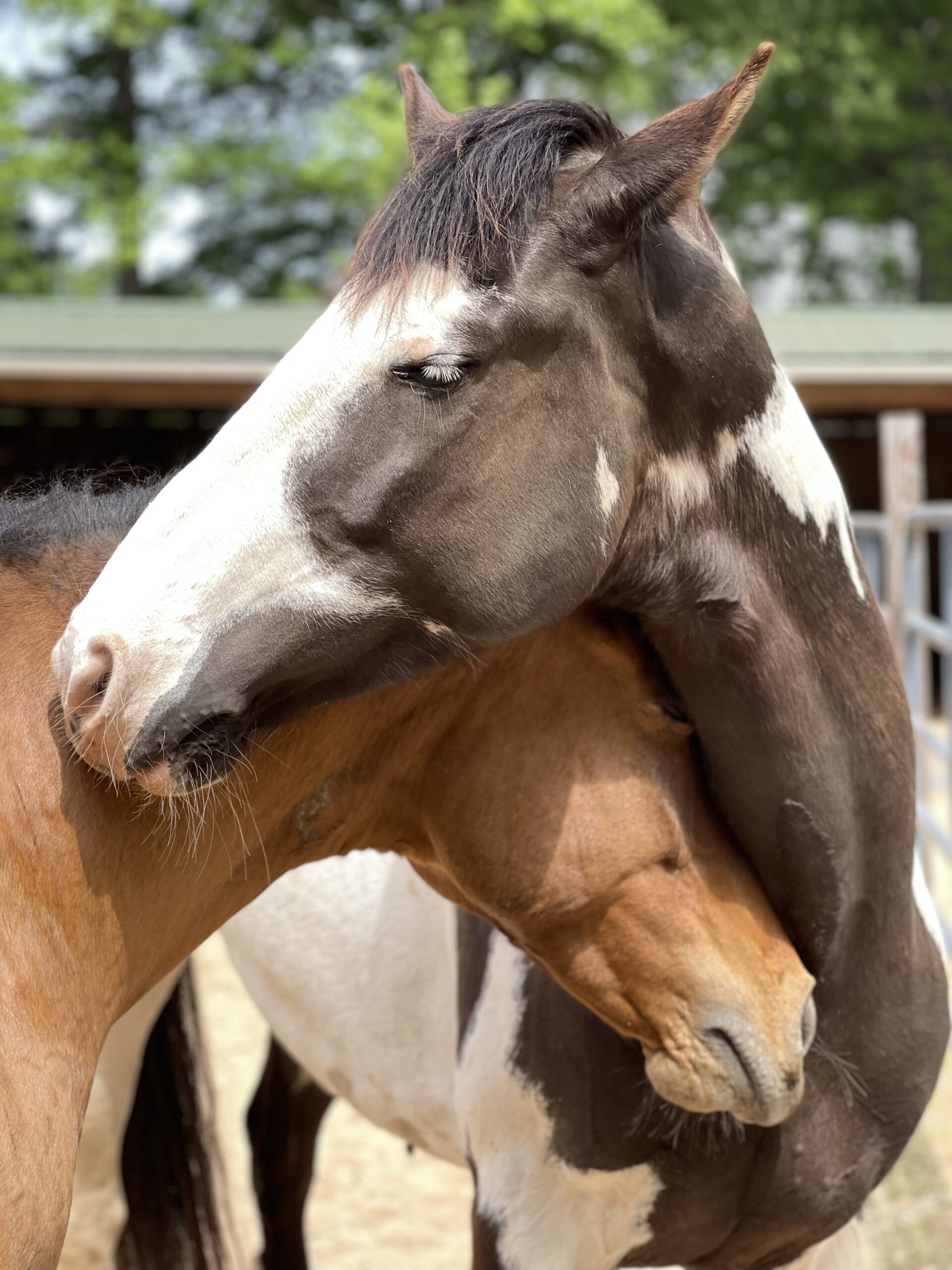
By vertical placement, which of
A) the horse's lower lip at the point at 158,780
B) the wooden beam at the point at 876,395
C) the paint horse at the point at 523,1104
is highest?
the horse's lower lip at the point at 158,780

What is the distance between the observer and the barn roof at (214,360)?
398 inches

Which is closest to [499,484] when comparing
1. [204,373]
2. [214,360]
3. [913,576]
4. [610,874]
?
[610,874]

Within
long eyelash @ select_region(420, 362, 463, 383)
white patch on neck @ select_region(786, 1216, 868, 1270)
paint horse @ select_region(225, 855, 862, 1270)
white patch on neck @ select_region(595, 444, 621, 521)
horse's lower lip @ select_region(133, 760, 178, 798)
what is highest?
long eyelash @ select_region(420, 362, 463, 383)

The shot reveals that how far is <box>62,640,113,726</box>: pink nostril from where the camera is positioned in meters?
1.24

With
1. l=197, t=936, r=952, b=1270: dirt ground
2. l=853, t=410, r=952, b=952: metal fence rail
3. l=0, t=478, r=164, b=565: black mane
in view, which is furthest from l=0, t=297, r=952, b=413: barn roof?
l=0, t=478, r=164, b=565: black mane

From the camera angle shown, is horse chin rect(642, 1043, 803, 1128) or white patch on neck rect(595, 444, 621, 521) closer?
white patch on neck rect(595, 444, 621, 521)

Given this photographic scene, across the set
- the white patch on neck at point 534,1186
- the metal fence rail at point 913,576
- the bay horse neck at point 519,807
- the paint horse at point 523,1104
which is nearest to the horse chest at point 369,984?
the paint horse at point 523,1104

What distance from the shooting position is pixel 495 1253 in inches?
70.6

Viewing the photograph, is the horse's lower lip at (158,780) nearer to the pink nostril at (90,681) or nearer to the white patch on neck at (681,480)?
the pink nostril at (90,681)

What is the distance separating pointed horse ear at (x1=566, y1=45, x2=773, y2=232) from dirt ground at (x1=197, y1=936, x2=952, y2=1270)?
2.41 meters

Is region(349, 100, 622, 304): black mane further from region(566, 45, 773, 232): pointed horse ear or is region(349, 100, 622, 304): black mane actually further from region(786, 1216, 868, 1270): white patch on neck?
region(786, 1216, 868, 1270): white patch on neck

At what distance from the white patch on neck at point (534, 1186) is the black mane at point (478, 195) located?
102cm

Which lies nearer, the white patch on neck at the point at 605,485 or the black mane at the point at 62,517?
the white patch on neck at the point at 605,485

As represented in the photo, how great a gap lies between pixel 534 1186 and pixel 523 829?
572mm
